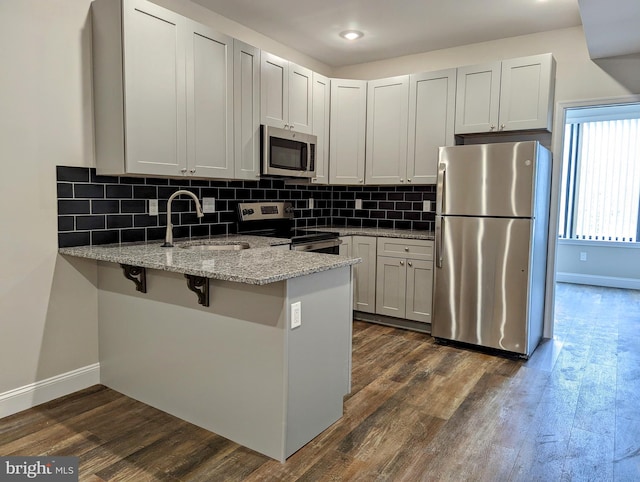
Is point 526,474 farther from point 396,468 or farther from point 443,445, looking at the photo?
point 396,468

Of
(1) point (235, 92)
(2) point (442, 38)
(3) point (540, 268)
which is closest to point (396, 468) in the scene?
(3) point (540, 268)

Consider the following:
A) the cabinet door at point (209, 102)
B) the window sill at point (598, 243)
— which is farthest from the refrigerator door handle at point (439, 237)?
the window sill at point (598, 243)

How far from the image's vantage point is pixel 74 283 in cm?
271

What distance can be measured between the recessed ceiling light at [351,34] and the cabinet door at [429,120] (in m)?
0.61

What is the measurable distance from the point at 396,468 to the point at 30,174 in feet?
7.89

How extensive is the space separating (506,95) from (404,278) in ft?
5.71

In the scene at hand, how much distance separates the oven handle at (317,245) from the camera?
344cm

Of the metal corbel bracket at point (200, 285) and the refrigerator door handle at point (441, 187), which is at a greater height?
the refrigerator door handle at point (441, 187)

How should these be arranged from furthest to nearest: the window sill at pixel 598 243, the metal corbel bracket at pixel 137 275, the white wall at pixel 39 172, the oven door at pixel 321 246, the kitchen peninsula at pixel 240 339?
the window sill at pixel 598 243 → the oven door at pixel 321 246 → the metal corbel bracket at pixel 137 275 → the white wall at pixel 39 172 → the kitchen peninsula at pixel 240 339

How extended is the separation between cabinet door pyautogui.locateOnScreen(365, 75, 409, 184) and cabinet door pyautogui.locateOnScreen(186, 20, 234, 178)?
161 centimetres

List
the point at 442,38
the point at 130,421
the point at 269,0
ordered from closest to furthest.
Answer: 1. the point at 130,421
2. the point at 269,0
3. the point at 442,38

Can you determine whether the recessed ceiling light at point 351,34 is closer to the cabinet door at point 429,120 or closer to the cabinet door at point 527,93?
the cabinet door at point 429,120

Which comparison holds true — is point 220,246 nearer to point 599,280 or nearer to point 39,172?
point 39,172

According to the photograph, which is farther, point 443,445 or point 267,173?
point 267,173
